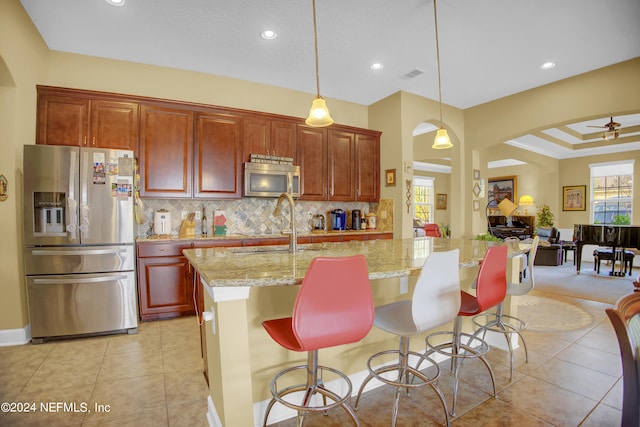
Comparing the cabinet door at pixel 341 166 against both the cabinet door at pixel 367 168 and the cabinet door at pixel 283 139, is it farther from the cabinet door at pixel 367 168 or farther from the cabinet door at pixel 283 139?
the cabinet door at pixel 283 139

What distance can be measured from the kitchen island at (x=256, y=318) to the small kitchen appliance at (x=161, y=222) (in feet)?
6.13

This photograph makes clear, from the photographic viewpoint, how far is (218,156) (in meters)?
3.79

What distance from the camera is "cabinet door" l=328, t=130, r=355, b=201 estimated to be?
4535 millimetres

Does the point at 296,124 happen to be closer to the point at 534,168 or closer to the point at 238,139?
the point at 238,139

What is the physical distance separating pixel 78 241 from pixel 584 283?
720 cm

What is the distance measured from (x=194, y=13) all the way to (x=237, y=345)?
113 inches

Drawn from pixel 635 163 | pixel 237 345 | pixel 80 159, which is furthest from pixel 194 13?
pixel 635 163

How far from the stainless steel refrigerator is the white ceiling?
4.08 ft

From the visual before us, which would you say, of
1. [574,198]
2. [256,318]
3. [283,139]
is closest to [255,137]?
[283,139]

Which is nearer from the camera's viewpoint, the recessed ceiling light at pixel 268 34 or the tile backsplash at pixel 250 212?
the recessed ceiling light at pixel 268 34

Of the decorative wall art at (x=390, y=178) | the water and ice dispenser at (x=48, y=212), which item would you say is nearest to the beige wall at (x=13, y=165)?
the water and ice dispenser at (x=48, y=212)

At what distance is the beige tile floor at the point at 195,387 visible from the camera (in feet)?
5.76

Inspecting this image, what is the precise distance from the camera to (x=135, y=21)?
9.32 feet

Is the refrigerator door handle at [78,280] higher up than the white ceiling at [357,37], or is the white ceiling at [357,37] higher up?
the white ceiling at [357,37]
